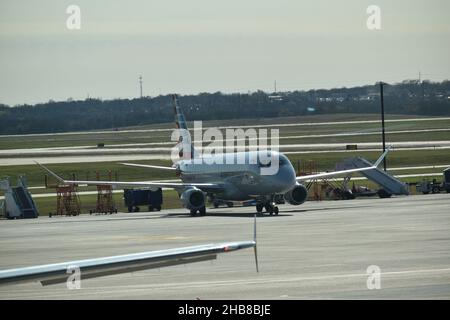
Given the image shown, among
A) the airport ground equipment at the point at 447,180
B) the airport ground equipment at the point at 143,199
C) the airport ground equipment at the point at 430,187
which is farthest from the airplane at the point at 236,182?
the airport ground equipment at the point at 447,180

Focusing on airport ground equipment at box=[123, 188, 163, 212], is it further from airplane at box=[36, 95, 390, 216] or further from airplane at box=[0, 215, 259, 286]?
airplane at box=[0, 215, 259, 286]

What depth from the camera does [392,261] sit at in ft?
118

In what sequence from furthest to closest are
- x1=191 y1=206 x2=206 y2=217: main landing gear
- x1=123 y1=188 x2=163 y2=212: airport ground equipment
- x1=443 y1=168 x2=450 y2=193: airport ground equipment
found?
x1=443 y1=168 x2=450 y2=193: airport ground equipment → x1=123 y1=188 x2=163 y2=212: airport ground equipment → x1=191 y1=206 x2=206 y2=217: main landing gear

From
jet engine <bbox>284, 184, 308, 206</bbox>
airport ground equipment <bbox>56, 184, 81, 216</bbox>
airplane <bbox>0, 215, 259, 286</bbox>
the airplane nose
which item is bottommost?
airport ground equipment <bbox>56, 184, 81, 216</bbox>

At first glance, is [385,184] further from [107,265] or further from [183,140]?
[107,265]

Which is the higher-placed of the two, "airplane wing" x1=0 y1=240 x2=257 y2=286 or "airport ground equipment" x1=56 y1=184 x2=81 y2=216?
"airplane wing" x1=0 y1=240 x2=257 y2=286

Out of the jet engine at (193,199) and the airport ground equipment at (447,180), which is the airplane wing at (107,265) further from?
the airport ground equipment at (447,180)

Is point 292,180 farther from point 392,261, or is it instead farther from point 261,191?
point 392,261

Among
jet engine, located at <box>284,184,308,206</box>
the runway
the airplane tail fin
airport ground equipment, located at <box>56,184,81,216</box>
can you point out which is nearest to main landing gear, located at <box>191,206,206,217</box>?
the runway

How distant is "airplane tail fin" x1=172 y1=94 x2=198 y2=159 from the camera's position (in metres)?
79.1

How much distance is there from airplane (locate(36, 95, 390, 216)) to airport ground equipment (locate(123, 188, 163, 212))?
374 cm

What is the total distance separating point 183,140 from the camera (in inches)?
3150
